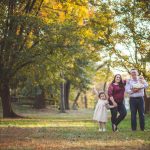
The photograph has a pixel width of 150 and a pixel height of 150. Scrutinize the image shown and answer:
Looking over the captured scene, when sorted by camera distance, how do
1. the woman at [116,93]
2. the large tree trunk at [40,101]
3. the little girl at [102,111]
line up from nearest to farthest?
the woman at [116,93] → the little girl at [102,111] → the large tree trunk at [40,101]

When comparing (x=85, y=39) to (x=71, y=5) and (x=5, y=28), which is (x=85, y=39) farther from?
(x=5, y=28)

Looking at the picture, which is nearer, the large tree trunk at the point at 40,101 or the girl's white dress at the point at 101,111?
the girl's white dress at the point at 101,111

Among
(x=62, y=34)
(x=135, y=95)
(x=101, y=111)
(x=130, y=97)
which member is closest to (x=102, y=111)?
(x=101, y=111)

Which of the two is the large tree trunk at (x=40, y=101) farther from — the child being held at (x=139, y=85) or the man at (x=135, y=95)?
the child being held at (x=139, y=85)

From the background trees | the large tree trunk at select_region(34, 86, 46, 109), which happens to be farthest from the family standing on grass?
the large tree trunk at select_region(34, 86, 46, 109)

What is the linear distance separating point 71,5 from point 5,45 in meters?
5.12

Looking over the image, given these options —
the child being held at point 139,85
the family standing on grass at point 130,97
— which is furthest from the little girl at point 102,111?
the child being held at point 139,85

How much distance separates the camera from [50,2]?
30938mm

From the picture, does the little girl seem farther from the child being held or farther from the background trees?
the background trees

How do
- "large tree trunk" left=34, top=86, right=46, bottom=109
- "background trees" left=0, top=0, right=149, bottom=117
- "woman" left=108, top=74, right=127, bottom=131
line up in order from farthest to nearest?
1. "large tree trunk" left=34, top=86, right=46, bottom=109
2. "background trees" left=0, top=0, right=149, bottom=117
3. "woman" left=108, top=74, right=127, bottom=131

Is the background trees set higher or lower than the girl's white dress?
higher

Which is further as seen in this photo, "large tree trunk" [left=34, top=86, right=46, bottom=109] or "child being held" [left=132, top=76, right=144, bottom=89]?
"large tree trunk" [left=34, top=86, right=46, bottom=109]

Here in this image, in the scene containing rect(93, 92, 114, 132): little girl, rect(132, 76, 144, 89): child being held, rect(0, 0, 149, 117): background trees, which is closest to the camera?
rect(132, 76, 144, 89): child being held

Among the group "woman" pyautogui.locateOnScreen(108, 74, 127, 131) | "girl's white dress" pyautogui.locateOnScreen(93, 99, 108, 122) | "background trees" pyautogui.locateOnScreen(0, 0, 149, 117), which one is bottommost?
"girl's white dress" pyautogui.locateOnScreen(93, 99, 108, 122)
